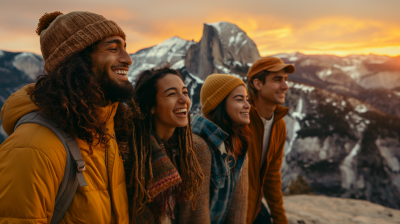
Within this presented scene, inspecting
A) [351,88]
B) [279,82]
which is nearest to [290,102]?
[351,88]

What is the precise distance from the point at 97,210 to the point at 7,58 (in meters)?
48.1

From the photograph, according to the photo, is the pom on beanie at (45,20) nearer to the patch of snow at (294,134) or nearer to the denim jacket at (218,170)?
the denim jacket at (218,170)

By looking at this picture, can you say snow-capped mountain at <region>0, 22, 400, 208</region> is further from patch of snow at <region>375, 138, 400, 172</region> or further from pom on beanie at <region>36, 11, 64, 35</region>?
pom on beanie at <region>36, 11, 64, 35</region>

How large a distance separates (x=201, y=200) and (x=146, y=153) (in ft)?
2.63

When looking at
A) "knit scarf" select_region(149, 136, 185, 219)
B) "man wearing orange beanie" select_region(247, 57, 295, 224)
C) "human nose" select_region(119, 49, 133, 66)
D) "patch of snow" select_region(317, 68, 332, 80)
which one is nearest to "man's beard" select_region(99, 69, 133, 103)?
"human nose" select_region(119, 49, 133, 66)

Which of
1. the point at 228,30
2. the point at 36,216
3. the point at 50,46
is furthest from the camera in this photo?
the point at 228,30

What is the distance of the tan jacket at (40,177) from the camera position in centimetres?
118

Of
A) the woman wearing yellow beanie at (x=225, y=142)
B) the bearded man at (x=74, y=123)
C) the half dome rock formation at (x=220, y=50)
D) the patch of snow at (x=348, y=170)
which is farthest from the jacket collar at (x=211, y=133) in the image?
the half dome rock formation at (x=220, y=50)

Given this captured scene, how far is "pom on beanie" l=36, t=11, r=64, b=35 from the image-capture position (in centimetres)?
189

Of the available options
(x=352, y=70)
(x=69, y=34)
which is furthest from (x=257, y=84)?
(x=352, y=70)

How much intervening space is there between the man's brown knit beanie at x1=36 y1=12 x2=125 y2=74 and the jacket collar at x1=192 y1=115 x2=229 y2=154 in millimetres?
1329

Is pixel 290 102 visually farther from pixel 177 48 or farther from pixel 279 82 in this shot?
pixel 279 82

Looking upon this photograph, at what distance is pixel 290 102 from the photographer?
118 ft

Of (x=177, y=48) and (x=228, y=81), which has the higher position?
(x=228, y=81)
